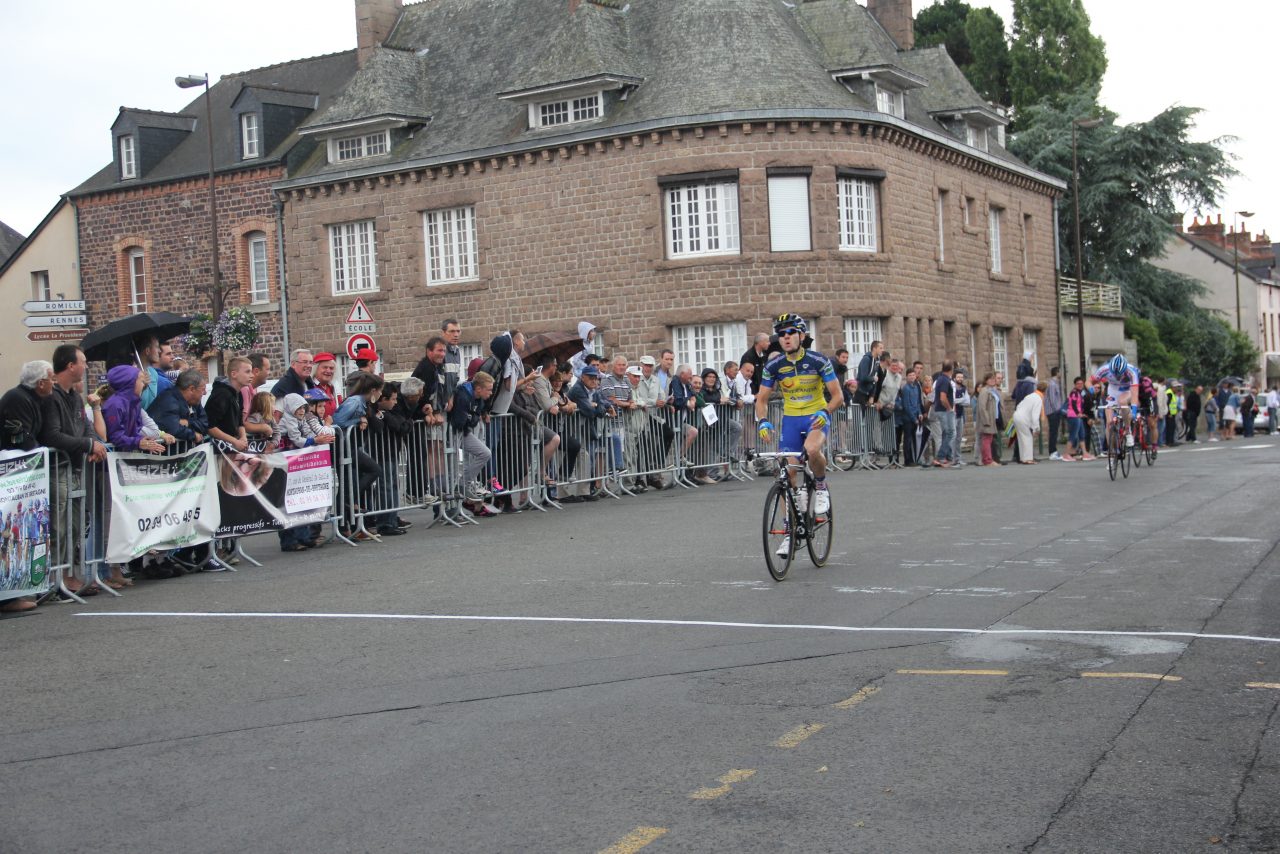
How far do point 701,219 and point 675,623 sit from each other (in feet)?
87.4

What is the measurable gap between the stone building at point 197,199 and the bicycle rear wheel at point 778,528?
32.6 meters

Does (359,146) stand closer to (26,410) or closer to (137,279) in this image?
(137,279)

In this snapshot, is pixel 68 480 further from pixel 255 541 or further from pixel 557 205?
pixel 557 205

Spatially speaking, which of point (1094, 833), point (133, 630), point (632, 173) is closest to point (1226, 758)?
point (1094, 833)

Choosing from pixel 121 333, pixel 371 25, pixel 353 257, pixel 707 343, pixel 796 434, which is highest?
pixel 371 25

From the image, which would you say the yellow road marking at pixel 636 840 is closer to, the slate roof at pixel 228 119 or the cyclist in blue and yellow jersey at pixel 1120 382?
the cyclist in blue and yellow jersey at pixel 1120 382

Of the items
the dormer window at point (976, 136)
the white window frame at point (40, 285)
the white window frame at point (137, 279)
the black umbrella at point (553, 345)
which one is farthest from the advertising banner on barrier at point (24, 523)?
the white window frame at point (40, 285)

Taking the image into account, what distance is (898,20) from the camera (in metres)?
45.0

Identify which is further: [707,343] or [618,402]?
[707,343]

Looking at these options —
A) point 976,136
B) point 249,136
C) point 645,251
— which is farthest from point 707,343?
point 249,136

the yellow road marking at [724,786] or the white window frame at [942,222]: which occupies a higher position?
the white window frame at [942,222]

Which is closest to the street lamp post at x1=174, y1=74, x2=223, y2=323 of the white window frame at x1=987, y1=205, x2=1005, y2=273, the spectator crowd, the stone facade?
the stone facade

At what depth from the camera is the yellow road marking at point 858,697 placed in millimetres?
6867

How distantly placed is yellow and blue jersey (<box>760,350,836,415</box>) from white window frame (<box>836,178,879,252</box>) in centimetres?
2398
